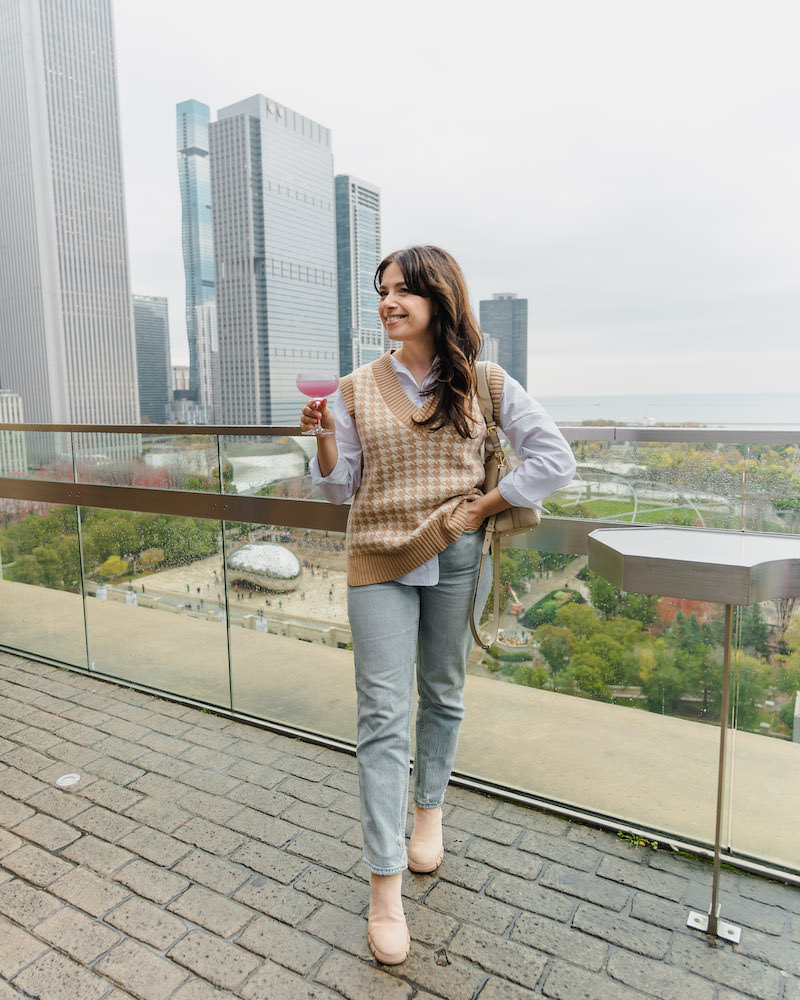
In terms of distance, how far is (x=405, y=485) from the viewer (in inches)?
58.8

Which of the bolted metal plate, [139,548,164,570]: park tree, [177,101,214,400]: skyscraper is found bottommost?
the bolted metal plate

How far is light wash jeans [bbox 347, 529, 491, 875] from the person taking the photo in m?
1.46

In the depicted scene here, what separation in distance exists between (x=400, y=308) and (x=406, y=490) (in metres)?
0.39

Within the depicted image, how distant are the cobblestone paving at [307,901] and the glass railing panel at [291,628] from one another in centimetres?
25

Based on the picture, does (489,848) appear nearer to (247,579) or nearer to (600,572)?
(600,572)

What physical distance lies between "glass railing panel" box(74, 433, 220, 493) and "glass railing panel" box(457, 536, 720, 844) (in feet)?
4.14

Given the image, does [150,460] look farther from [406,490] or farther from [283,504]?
[406,490]

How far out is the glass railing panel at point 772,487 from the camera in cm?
171

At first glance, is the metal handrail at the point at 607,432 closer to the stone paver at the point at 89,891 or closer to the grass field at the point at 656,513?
the grass field at the point at 656,513

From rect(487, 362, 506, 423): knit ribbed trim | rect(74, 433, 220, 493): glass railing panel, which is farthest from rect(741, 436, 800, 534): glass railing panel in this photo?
rect(74, 433, 220, 493): glass railing panel

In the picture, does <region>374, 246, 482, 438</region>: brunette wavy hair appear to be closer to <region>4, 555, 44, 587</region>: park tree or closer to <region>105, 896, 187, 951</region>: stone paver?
<region>105, 896, 187, 951</region>: stone paver

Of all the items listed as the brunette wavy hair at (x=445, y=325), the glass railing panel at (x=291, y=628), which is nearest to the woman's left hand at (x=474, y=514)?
the brunette wavy hair at (x=445, y=325)

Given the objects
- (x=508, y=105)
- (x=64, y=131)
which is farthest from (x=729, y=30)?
(x=64, y=131)

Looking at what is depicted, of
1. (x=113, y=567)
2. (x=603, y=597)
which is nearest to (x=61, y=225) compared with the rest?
(x=113, y=567)
